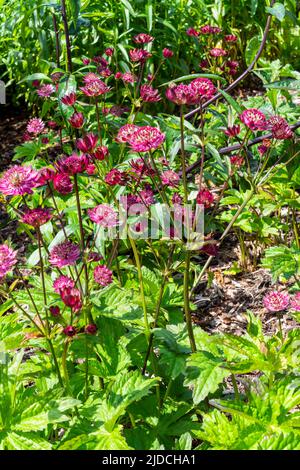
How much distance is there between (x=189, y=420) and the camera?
6.09 feet

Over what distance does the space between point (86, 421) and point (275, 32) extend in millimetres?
4002

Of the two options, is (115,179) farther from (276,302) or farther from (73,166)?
(276,302)

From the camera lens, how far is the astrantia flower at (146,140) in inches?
63.5

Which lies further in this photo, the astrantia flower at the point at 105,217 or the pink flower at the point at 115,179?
the pink flower at the point at 115,179

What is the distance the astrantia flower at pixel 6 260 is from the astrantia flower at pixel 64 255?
10 cm

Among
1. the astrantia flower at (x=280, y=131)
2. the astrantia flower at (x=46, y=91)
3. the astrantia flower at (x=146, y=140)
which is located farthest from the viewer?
the astrantia flower at (x=46, y=91)

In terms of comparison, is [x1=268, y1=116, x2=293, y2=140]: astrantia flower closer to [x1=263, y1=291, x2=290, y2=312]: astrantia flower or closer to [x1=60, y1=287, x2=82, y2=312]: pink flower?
[x1=263, y1=291, x2=290, y2=312]: astrantia flower

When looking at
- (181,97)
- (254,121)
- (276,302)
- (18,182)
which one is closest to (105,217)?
(18,182)

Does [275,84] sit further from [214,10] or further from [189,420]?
[214,10]

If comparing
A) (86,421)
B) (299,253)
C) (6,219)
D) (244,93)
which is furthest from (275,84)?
(244,93)

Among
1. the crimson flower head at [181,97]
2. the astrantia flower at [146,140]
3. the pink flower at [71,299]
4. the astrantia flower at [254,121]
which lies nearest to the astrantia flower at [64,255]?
the pink flower at [71,299]

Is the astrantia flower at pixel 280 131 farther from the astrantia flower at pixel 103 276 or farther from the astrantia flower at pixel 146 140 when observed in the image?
the astrantia flower at pixel 103 276

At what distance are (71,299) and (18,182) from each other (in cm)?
33

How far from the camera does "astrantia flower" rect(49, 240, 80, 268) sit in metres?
1.59
